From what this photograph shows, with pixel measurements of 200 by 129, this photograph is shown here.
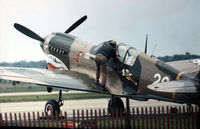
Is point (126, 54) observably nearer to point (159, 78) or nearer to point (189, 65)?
point (159, 78)

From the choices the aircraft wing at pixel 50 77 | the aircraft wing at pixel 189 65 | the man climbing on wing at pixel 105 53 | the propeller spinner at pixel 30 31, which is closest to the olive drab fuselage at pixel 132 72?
the man climbing on wing at pixel 105 53

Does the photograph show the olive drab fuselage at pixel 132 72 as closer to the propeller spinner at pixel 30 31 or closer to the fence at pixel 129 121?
the fence at pixel 129 121

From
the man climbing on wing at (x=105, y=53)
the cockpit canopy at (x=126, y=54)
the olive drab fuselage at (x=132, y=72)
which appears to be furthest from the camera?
the man climbing on wing at (x=105, y=53)

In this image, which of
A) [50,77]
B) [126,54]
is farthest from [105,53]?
[50,77]

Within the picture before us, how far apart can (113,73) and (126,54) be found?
2.19 feet

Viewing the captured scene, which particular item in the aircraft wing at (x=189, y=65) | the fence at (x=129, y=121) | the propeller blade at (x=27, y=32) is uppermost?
the propeller blade at (x=27, y=32)

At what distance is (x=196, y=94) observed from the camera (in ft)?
23.2

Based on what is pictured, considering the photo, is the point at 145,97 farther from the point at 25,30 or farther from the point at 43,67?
the point at 25,30

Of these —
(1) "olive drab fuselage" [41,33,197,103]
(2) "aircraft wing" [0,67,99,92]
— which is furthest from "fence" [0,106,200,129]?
(2) "aircraft wing" [0,67,99,92]

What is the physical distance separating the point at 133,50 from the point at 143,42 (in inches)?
14.7

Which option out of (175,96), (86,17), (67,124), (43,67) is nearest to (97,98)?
(43,67)

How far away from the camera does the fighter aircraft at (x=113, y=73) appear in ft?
25.1

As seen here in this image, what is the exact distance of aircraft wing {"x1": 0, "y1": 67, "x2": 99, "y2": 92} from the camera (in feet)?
32.2

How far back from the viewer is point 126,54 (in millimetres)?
9094
